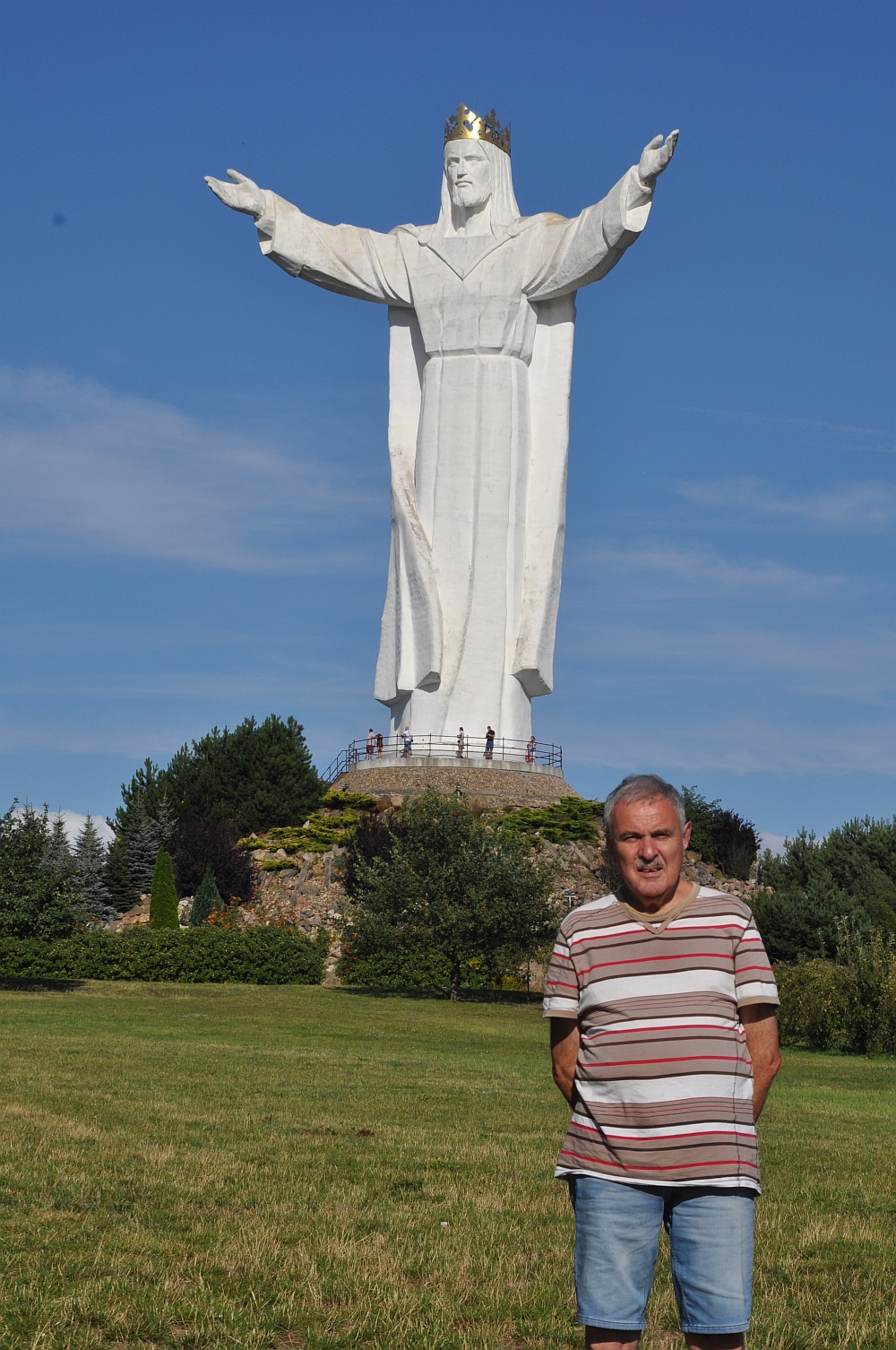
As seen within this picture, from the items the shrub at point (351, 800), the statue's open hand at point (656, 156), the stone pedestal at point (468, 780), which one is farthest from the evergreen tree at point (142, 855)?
the statue's open hand at point (656, 156)

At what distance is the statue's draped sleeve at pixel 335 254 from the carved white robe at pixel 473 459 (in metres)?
0.04

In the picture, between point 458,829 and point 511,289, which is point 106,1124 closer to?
point 458,829

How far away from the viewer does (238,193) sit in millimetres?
31438

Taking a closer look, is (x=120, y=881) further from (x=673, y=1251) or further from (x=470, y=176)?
(x=673, y=1251)

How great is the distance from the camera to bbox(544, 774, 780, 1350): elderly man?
136 inches

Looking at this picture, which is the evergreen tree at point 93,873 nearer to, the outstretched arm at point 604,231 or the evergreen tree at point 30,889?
the evergreen tree at point 30,889

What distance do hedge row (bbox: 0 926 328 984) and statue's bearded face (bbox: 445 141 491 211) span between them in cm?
1712

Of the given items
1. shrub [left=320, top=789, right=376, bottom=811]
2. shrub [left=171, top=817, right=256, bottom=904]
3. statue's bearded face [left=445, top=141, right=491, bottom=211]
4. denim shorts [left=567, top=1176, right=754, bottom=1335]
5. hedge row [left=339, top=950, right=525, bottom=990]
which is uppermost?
statue's bearded face [left=445, top=141, right=491, bottom=211]

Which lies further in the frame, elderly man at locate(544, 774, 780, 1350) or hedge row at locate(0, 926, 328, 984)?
hedge row at locate(0, 926, 328, 984)

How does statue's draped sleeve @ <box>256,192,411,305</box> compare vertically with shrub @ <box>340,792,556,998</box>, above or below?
above

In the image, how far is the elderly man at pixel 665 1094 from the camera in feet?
11.3

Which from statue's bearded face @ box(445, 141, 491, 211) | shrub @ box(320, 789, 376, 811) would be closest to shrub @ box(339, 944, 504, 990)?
shrub @ box(320, 789, 376, 811)

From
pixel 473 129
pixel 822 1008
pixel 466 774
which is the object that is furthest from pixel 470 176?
pixel 822 1008

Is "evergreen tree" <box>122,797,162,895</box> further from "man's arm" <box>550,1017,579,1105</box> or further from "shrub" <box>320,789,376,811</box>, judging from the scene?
"man's arm" <box>550,1017,579,1105</box>
